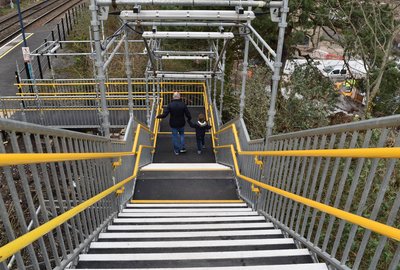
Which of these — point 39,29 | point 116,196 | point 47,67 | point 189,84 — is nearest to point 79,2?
point 39,29

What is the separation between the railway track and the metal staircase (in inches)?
872

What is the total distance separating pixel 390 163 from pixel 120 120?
38.3 ft

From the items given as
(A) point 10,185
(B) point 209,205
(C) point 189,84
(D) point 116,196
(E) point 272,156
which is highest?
(A) point 10,185

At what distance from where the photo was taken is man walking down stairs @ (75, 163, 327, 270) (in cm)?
274

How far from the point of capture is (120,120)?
1289cm

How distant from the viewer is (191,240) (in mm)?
3402

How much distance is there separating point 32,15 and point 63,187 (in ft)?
94.3

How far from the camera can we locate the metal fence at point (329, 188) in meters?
2.13

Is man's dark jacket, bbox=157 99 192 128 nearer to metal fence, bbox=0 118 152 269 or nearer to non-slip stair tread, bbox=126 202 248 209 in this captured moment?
metal fence, bbox=0 118 152 269

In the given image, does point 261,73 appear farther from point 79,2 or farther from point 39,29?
point 79,2

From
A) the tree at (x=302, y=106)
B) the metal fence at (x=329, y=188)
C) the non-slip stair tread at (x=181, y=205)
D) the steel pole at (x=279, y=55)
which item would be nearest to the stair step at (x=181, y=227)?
the metal fence at (x=329, y=188)

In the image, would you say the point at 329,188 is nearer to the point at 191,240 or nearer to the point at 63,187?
the point at 191,240

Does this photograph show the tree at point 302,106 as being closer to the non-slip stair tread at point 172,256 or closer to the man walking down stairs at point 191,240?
the man walking down stairs at point 191,240

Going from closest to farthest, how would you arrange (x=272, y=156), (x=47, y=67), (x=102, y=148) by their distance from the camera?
(x=102, y=148) < (x=272, y=156) < (x=47, y=67)
